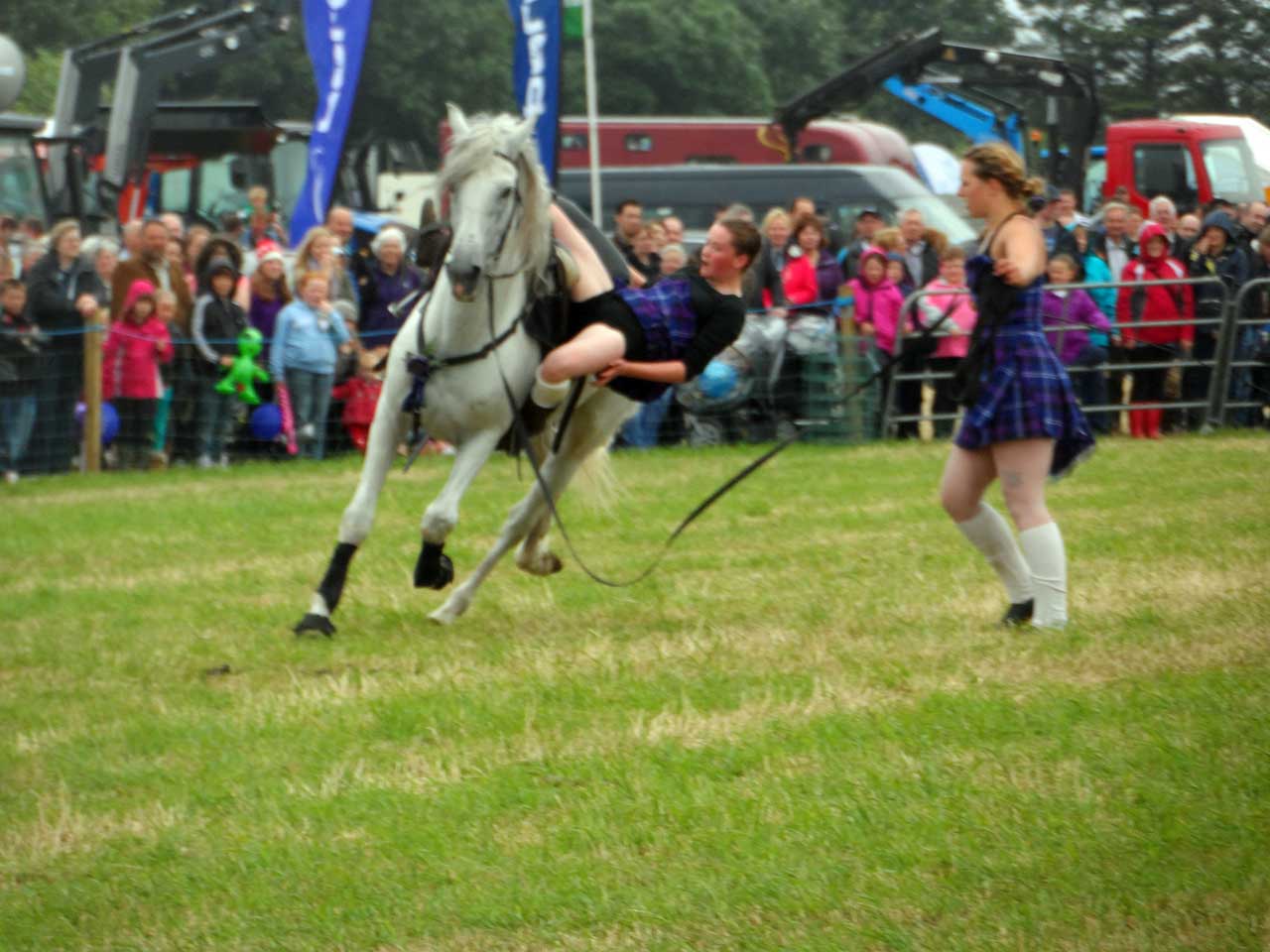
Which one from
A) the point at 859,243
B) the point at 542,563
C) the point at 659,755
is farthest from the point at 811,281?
the point at 659,755

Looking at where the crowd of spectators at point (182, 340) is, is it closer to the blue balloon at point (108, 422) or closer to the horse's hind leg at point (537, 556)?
the blue balloon at point (108, 422)

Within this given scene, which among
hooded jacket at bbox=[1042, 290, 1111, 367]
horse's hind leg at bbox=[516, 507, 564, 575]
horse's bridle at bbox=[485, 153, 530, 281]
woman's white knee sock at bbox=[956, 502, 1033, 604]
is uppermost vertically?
horse's bridle at bbox=[485, 153, 530, 281]

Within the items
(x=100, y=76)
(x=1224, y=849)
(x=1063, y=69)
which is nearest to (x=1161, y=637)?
(x=1224, y=849)

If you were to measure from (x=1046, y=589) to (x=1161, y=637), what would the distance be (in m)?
0.50

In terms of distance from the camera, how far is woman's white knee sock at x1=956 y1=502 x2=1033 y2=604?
7883mm

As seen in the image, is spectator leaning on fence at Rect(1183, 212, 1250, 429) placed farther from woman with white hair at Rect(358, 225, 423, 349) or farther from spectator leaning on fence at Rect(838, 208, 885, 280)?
woman with white hair at Rect(358, 225, 423, 349)

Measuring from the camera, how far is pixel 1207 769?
17.9 feet

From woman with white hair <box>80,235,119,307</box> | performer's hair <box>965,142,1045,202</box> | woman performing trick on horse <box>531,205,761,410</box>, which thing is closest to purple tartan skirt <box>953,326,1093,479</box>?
performer's hair <box>965,142,1045,202</box>

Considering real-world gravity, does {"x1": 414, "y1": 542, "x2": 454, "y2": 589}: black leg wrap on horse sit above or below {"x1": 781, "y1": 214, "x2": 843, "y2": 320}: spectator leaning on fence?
below

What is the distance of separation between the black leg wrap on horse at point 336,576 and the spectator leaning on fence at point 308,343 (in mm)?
7422

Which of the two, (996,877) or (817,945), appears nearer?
(817,945)

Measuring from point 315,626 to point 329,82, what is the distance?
454 inches

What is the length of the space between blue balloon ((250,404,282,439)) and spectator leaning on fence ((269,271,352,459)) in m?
0.24

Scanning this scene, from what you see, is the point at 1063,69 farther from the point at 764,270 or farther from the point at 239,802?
the point at 239,802
